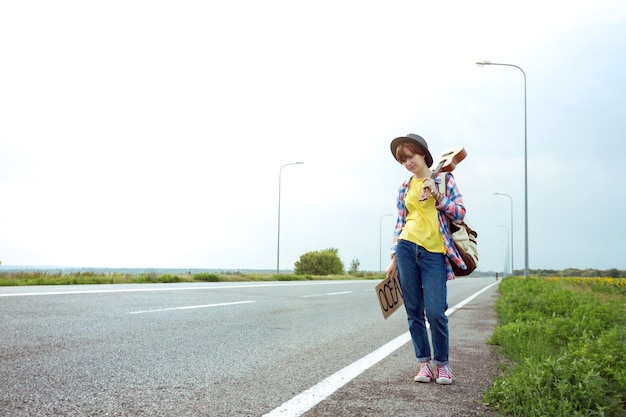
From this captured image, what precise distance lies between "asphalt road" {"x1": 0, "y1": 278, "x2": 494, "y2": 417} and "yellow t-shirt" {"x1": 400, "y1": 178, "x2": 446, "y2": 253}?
1138 mm

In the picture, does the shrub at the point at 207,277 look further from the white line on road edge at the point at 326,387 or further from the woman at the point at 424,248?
the woman at the point at 424,248

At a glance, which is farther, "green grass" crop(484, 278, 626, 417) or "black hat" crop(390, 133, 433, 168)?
"black hat" crop(390, 133, 433, 168)

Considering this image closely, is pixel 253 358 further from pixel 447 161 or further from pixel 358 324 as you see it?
pixel 358 324

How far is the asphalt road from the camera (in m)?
3.50

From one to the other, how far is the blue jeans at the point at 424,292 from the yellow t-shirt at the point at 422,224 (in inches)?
1.9

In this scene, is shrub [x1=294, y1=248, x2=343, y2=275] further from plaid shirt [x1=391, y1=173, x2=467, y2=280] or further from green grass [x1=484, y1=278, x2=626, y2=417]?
plaid shirt [x1=391, y1=173, x2=467, y2=280]

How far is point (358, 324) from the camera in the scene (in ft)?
27.5

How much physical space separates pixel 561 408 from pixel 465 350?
2.91 meters

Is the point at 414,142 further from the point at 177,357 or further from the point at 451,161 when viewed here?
the point at 177,357

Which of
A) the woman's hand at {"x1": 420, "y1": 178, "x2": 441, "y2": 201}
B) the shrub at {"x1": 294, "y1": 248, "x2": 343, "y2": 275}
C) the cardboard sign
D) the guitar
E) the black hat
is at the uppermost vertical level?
the black hat

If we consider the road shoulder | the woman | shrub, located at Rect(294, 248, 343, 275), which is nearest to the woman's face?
the woman

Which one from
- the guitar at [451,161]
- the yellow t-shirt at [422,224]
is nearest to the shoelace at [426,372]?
the yellow t-shirt at [422,224]

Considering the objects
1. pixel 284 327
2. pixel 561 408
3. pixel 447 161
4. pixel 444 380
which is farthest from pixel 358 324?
pixel 561 408

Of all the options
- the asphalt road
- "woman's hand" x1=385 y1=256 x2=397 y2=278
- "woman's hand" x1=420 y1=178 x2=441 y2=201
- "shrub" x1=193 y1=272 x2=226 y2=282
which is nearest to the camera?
the asphalt road
